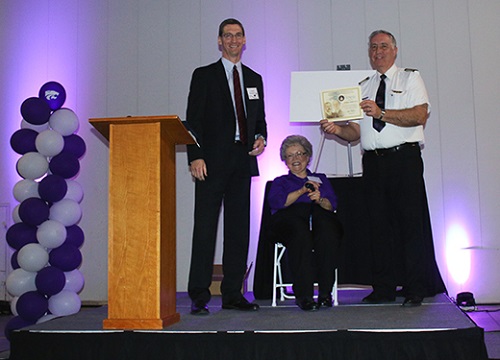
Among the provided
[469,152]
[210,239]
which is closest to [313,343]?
[210,239]

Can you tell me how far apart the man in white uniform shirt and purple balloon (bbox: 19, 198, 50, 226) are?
2203mm

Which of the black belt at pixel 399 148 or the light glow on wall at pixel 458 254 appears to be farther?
the light glow on wall at pixel 458 254

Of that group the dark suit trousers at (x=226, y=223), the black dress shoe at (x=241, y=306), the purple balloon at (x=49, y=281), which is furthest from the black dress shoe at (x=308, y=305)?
the purple balloon at (x=49, y=281)

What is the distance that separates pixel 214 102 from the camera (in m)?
3.28

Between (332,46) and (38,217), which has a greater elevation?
(332,46)

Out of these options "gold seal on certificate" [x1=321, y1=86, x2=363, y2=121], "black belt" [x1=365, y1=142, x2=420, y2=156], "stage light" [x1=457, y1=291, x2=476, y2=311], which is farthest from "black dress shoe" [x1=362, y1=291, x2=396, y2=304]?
"stage light" [x1=457, y1=291, x2=476, y2=311]

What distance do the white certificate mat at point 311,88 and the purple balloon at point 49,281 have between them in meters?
2.16

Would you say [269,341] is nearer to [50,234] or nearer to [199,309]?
[199,309]

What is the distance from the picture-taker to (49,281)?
4.07 metres

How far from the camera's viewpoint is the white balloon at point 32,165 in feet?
14.1

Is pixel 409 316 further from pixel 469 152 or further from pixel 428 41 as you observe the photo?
pixel 428 41

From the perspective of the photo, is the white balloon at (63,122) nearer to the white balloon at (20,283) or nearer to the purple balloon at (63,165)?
the purple balloon at (63,165)

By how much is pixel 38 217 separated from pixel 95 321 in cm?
165

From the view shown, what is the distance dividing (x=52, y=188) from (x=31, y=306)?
0.87m
